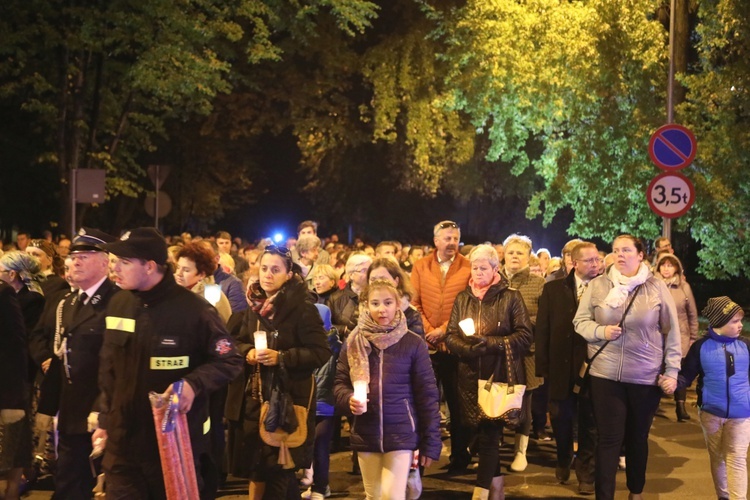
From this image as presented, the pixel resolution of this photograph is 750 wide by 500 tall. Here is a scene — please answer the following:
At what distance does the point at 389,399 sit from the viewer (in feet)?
22.1

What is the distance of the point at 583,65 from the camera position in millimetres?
21812

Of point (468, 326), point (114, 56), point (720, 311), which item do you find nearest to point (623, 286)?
point (720, 311)

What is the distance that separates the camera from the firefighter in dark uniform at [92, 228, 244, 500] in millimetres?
5625

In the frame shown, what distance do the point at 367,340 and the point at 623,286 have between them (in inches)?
89.0

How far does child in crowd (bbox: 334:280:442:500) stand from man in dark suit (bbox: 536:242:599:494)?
121 inches

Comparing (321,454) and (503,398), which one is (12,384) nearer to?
(321,454)

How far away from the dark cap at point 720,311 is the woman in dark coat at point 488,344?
1.39m

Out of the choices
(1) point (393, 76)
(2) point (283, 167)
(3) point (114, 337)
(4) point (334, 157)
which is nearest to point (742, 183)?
(1) point (393, 76)

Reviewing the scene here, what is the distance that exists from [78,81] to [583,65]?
10871 mm

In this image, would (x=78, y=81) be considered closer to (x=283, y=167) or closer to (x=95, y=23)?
(x=95, y=23)

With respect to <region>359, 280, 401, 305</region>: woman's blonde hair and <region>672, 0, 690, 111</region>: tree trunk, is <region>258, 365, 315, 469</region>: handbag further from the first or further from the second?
<region>672, 0, 690, 111</region>: tree trunk

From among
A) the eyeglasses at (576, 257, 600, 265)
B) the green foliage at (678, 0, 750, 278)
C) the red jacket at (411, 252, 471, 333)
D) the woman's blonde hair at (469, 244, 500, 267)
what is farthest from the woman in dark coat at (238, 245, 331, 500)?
the green foliage at (678, 0, 750, 278)

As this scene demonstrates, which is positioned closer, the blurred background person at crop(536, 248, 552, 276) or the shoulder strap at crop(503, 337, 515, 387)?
the shoulder strap at crop(503, 337, 515, 387)

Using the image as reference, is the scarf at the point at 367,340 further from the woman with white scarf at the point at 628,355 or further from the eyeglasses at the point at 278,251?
the woman with white scarf at the point at 628,355
